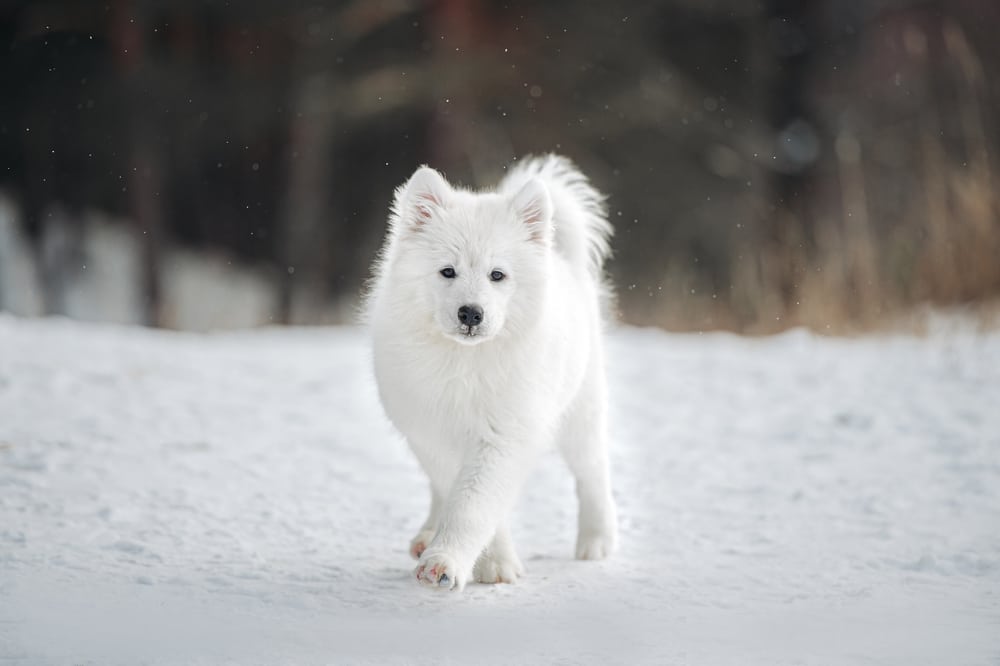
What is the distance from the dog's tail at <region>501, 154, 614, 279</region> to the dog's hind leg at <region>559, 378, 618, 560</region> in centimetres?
54

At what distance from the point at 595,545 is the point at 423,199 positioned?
4.46 feet

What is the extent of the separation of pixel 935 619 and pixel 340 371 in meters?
4.51

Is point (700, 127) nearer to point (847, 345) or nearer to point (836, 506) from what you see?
point (847, 345)

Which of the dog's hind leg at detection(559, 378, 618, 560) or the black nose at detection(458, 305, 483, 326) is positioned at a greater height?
the black nose at detection(458, 305, 483, 326)

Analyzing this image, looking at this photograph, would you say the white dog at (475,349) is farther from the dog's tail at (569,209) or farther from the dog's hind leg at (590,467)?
the dog's tail at (569,209)

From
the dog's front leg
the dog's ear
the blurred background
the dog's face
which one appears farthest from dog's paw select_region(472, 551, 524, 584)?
the blurred background

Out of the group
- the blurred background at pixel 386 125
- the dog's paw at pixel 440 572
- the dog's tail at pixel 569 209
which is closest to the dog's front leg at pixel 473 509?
the dog's paw at pixel 440 572

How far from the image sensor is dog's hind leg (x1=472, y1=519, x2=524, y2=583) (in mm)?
3549

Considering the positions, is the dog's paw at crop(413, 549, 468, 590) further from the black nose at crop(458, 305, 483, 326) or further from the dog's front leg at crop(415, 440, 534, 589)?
the black nose at crop(458, 305, 483, 326)

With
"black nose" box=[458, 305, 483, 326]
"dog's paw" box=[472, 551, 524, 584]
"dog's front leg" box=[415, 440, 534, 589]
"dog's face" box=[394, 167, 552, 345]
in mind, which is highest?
"dog's face" box=[394, 167, 552, 345]

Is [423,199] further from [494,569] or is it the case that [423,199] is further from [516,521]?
[516,521]

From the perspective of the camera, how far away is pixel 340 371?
7039 millimetres

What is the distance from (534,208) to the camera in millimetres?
3734

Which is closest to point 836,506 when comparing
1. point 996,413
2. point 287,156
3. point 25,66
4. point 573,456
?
point 573,456
